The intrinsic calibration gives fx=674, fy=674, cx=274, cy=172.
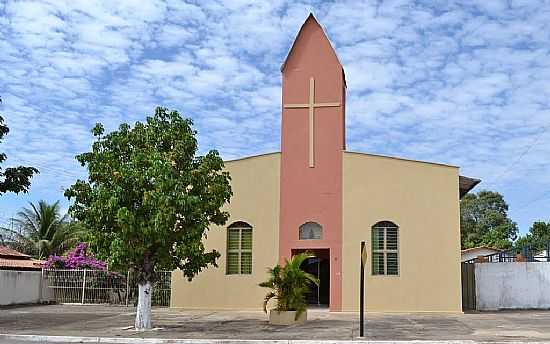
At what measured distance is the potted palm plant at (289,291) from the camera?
19.8 meters

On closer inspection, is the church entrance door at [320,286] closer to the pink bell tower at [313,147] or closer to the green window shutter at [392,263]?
the pink bell tower at [313,147]

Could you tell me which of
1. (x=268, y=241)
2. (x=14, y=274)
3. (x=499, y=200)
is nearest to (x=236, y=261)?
(x=268, y=241)

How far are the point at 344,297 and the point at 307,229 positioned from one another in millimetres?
2862

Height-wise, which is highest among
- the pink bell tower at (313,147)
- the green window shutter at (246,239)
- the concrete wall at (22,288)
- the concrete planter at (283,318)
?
the pink bell tower at (313,147)

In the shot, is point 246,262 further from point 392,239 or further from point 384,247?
point 392,239

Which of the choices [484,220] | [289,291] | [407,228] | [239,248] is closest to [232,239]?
[239,248]

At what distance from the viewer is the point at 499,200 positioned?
70750mm

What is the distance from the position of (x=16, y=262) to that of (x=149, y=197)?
64.9ft

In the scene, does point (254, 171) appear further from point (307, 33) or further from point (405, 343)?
point (405, 343)

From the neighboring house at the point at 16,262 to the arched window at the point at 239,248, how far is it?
445 inches

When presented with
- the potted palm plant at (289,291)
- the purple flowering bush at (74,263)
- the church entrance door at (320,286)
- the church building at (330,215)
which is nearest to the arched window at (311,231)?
the church building at (330,215)

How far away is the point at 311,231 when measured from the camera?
83.0 feet

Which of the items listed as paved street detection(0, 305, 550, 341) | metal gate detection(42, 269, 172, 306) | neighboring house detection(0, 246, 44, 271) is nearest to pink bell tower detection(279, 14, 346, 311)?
paved street detection(0, 305, 550, 341)

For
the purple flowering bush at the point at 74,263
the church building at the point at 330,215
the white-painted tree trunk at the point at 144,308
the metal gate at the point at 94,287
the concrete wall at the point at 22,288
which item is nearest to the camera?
the white-painted tree trunk at the point at 144,308
